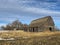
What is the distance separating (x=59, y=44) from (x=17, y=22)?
76.4 metres

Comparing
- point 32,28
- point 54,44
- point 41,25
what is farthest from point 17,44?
point 32,28

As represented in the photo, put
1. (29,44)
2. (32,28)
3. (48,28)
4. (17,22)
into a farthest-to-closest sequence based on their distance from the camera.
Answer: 1. (17,22)
2. (32,28)
3. (48,28)
4. (29,44)

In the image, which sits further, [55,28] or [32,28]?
[32,28]

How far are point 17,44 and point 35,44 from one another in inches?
56.0

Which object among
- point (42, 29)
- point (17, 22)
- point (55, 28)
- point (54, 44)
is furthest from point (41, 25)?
point (54, 44)

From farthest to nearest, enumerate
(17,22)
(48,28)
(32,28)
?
(17,22)
(32,28)
(48,28)

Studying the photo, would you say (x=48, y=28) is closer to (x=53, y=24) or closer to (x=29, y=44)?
(x=53, y=24)

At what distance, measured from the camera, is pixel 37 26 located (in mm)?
59062

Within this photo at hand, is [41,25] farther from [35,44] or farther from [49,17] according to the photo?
[35,44]

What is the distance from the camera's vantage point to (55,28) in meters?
58.6

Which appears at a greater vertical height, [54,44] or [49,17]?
[49,17]

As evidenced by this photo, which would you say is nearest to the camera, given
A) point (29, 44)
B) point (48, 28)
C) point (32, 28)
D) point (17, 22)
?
point (29, 44)

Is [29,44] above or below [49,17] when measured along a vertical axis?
below

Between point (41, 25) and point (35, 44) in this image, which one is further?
point (41, 25)
